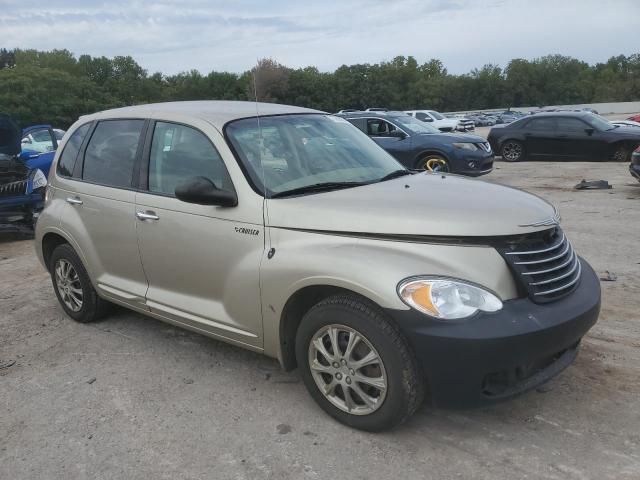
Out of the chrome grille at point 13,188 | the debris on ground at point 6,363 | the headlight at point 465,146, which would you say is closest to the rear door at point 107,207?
the debris on ground at point 6,363

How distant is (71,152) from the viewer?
16.2 ft

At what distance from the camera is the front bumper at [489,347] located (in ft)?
8.80

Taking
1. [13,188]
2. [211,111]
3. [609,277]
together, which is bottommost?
[609,277]

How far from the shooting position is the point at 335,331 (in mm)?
3064

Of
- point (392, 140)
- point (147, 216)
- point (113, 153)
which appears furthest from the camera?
point (392, 140)

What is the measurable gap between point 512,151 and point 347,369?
51.7ft

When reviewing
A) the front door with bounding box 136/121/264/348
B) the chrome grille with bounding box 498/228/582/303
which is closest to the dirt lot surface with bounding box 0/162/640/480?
the front door with bounding box 136/121/264/348

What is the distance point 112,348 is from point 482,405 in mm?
2883

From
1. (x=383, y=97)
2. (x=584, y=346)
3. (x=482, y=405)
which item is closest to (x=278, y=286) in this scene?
(x=482, y=405)

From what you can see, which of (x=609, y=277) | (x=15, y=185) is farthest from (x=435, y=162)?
(x=15, y=185)

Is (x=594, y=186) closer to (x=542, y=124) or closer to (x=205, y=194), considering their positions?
(x=542, y=124)

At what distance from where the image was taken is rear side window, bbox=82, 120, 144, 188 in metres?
4.27

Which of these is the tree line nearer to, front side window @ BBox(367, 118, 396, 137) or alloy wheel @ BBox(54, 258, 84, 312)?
front side window @ BBox(367, 118, 396, 137)

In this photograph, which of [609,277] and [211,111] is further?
[609,277]
